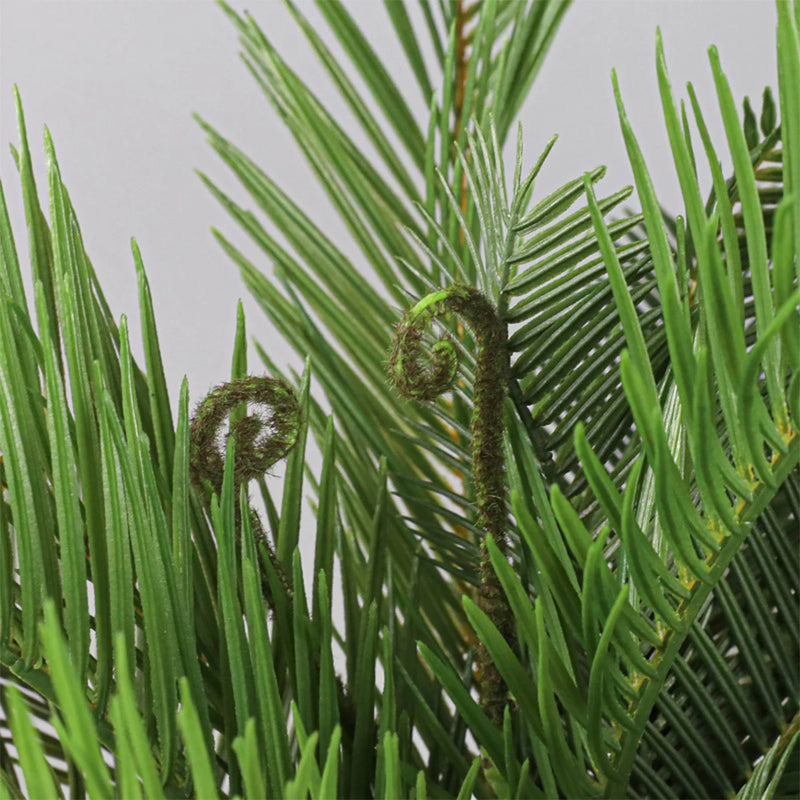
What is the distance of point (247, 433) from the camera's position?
20 cm

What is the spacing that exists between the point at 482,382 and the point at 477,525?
24 mm

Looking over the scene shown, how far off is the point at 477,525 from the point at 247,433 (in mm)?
47

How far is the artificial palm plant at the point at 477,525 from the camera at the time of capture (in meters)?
0.14

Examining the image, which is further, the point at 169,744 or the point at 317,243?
the point at 317,243

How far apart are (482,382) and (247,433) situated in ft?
0.15

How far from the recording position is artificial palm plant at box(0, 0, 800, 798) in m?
0.14

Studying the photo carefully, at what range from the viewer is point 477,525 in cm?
18

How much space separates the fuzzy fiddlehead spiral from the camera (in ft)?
0.64

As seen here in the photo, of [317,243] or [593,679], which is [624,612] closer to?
[593,679]

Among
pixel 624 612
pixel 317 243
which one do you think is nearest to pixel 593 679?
pixel 624 612

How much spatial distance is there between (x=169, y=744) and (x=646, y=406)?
90 mm

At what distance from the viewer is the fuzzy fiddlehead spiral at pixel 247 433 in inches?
7.7

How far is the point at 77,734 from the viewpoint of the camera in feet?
0.33

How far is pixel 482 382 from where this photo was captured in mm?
182
